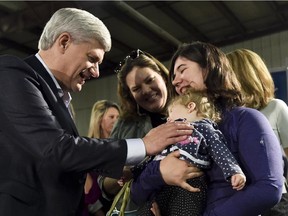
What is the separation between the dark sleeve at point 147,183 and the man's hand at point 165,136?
0.05m

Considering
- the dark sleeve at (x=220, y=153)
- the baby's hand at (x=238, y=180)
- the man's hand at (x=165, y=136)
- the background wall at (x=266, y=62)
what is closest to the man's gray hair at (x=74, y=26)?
the man's hand at (x=165, y=136)

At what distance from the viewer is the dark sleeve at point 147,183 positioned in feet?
3.91

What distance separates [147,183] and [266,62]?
4590mm

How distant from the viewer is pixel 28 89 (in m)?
1.14

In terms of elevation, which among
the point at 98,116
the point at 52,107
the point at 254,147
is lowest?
the point at 98,116

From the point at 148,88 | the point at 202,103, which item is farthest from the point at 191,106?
the point at 148,88

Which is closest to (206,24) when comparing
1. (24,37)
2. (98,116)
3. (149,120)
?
(24,37)

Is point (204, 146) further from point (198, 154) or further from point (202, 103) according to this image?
point (202, 103)

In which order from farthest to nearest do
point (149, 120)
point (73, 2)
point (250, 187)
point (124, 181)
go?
point (73, 2), point (149, 120), point (124, 181), point (250, 187)

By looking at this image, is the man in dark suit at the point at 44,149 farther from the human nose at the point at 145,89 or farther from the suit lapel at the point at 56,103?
the human nose at the point at 145,89

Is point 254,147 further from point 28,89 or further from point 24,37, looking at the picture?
point 24,37

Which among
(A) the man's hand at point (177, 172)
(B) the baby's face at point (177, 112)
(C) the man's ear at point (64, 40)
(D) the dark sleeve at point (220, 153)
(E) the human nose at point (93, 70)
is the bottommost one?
(A) the man's hand at point (177, 172)

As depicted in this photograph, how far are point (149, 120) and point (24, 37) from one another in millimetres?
3989

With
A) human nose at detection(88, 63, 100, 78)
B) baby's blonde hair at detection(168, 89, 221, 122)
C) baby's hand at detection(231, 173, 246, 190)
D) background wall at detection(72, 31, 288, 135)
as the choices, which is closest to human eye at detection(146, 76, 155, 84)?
human nose at detection(88, 63, 100, 78)
